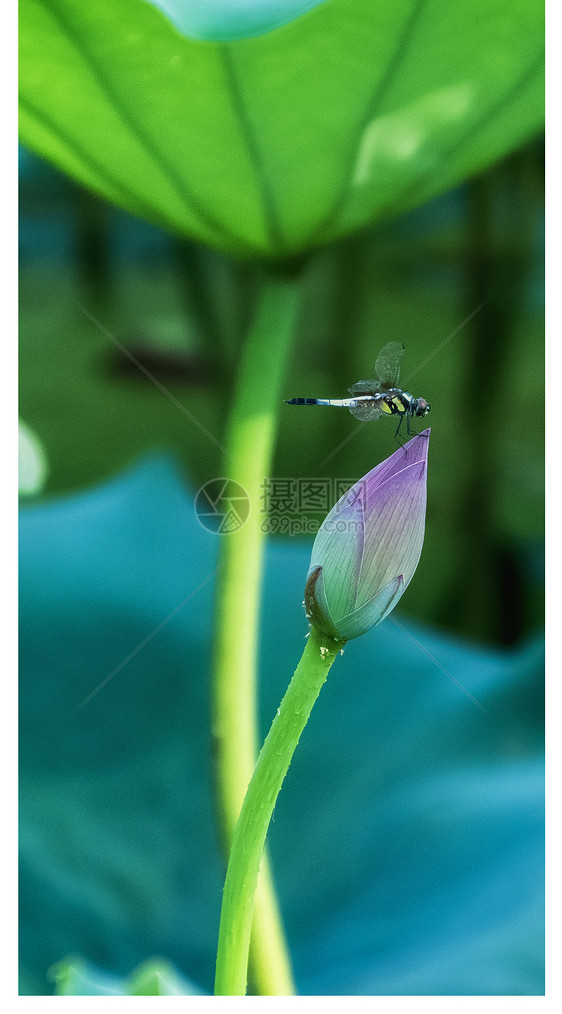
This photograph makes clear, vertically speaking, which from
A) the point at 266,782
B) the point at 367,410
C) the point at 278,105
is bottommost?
the point at 266,782

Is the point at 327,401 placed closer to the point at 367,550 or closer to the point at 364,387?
the point at 364,387

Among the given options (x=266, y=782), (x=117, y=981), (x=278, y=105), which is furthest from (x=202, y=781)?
(x=278, y=105)

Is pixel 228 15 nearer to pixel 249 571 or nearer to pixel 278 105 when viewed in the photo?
pixel 278 105

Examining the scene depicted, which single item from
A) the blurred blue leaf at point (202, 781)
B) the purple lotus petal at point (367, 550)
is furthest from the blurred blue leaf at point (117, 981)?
the purple lotus petal at point (367, 550)

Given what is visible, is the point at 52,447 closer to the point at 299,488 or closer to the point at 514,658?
the point at 299,488

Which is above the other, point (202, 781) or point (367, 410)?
point (367, 410)

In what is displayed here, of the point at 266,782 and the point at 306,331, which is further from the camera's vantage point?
the point at 306,331

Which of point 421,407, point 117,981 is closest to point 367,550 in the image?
point 421,407
